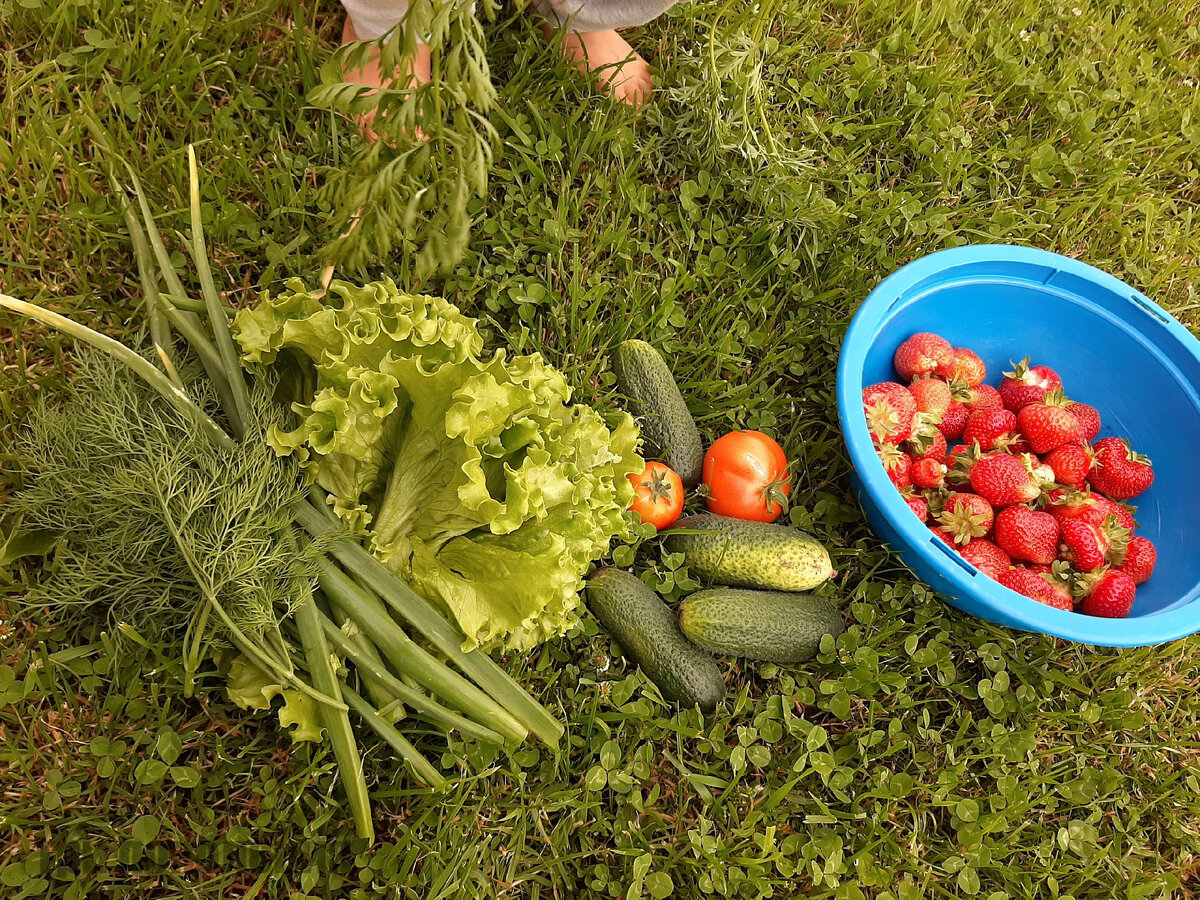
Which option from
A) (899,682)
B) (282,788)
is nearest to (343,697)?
(282,788)

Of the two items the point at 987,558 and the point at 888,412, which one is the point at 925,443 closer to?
the point at 888,412

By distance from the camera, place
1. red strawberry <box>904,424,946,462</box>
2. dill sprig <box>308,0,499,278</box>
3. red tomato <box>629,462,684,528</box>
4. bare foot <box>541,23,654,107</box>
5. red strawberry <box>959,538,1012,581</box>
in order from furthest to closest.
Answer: bare foot <box>541,23,654,107</box>
red strawberry <box>904,424,946,462</box>
red strawberry <box>959,538,1012,581</box>
red tomato <box>629,462,684,528</box>
dill sprig <box>308,0,499,278</box>

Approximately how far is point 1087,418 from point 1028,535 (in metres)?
0.52

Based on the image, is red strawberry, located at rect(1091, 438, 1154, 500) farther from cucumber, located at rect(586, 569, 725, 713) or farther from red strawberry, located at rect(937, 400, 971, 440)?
cucumber, located at rect(586, 569, 725, 713)

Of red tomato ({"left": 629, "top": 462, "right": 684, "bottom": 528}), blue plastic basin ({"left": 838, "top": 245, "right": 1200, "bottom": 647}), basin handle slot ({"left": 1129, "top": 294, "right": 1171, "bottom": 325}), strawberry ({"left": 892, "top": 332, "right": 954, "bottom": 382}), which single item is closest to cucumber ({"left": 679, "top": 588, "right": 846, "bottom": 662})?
red tomato ({"left": 629, "top": 462, "right": 684, "bottom": 528})

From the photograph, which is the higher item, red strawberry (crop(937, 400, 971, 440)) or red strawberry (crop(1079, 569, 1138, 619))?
red strawberry (crop(937, 400, 971, 440))

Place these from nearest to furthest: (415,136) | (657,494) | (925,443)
Result: 1. (415,136)
2. (657,494)
3. (925,443)

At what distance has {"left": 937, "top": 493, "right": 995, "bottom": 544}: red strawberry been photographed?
2273mm

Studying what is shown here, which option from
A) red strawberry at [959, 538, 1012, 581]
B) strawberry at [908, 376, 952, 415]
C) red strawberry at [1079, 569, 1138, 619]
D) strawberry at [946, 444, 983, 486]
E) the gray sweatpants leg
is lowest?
red strawberry at [1079, 569, 1138, 619]

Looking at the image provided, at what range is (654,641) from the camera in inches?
79.6

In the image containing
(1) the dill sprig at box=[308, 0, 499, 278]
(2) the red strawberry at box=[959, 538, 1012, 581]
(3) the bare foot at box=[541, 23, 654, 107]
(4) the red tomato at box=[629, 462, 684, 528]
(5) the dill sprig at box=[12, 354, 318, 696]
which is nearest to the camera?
(1) the dill sprig at box=[308, 0, 499, 278]

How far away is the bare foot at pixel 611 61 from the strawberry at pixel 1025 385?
55.6 inches

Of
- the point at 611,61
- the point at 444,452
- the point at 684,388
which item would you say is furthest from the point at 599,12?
the point at 444,452

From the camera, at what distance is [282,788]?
1835mm
